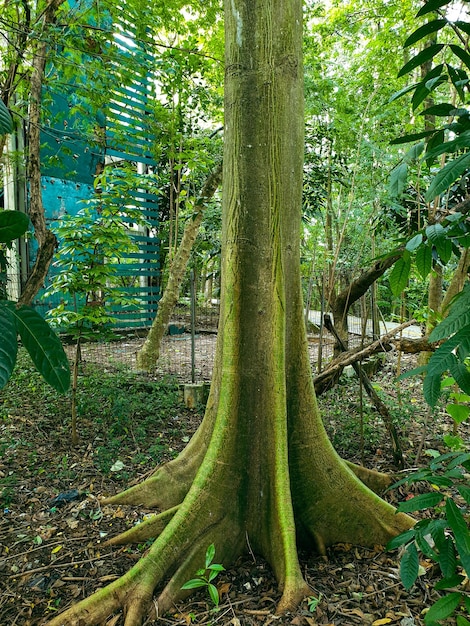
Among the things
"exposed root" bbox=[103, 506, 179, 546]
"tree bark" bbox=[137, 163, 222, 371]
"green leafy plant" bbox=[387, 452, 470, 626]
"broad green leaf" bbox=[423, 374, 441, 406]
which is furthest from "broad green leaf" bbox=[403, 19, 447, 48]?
"tree bark" bbox=[137, 163, 222, 371]

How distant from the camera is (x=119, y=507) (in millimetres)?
3211

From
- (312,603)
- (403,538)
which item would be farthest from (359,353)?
(403,538)

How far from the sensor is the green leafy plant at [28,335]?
829mm

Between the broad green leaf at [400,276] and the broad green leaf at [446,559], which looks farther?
the broad green leaf at [400,276]

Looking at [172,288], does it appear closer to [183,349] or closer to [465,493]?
[183,349]

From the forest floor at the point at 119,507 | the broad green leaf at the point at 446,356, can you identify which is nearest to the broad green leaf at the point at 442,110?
the broad green leaf at the point at 446,356

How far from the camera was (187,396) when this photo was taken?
209 inches

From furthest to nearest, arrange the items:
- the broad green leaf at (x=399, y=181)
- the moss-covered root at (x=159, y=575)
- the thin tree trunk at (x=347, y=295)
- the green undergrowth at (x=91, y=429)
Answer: the thin tree trunk at (x=347, y=295), the green undergrowth at (x=91, y=429), the moss-covered root at (x=159, y=575), the broad green leaf at (x=399, y=181)

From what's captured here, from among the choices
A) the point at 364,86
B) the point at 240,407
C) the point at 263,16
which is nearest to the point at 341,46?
the point at 364,86

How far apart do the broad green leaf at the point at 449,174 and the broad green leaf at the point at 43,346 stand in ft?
3.18

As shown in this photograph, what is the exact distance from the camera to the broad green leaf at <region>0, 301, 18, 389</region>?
81 cm

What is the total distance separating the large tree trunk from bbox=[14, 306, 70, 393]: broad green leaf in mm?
1718

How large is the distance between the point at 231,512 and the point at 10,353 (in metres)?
2.16

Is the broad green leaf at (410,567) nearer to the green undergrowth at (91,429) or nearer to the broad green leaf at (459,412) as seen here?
the broad green leaf at (459,412)
